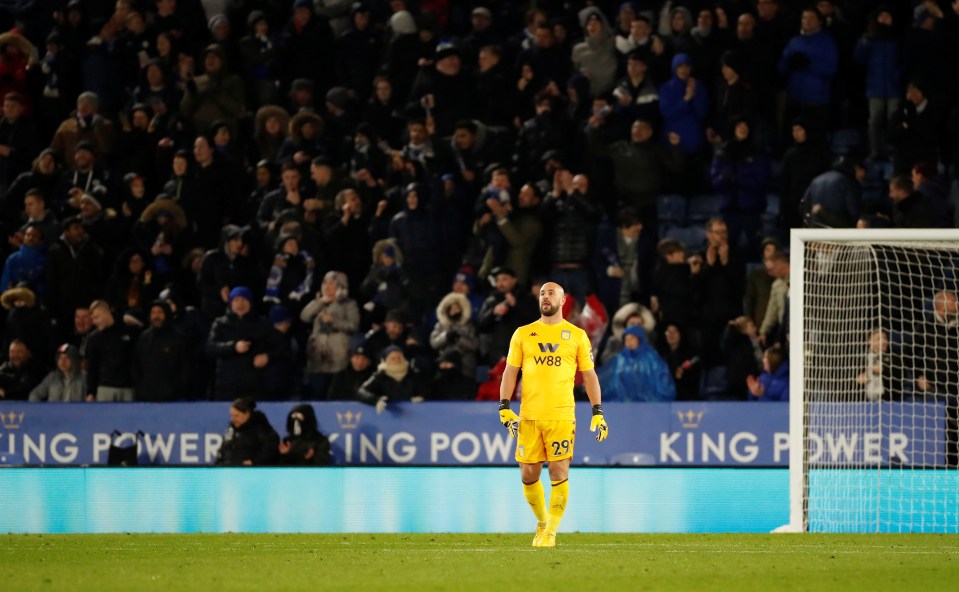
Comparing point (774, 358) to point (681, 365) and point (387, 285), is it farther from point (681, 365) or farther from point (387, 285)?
point (387, 285)

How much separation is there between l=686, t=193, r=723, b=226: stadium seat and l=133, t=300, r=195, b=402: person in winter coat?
5700 millimetres

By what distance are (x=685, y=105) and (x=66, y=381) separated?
726cm

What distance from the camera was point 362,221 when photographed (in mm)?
17594

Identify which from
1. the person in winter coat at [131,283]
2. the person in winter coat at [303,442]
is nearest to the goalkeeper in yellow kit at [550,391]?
the person in winter coat at [303,442]

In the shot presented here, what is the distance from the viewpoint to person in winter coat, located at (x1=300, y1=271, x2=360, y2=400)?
54.6ft

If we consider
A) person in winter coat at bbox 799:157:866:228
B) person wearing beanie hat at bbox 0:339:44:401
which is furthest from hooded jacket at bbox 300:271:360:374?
person in winter coat at bbox 799:157:866:228

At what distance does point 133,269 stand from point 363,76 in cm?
386

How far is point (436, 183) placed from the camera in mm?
17594

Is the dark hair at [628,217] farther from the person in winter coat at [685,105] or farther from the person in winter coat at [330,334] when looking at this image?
the person in winter coat at [330,334]

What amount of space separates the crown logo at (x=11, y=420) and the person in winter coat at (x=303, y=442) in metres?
2.66

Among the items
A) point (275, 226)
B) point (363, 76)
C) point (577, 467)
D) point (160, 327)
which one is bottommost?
point (577, 467)

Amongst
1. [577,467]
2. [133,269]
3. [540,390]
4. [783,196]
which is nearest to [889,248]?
[783,196]

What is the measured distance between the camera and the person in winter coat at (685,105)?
17844 mm

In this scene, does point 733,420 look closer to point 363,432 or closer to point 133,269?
point 363,432
